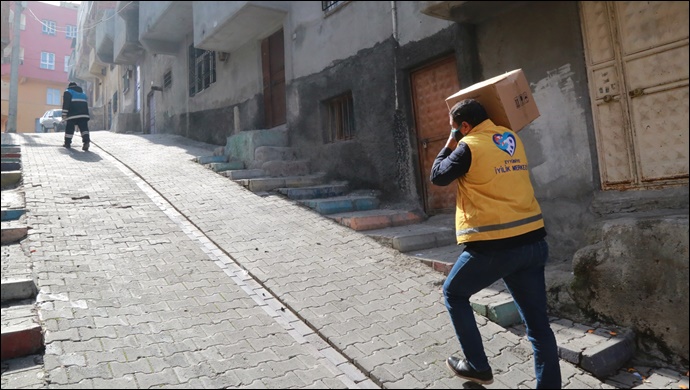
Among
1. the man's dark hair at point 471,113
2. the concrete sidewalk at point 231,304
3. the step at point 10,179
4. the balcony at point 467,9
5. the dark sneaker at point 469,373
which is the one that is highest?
the balcony at point 467,9

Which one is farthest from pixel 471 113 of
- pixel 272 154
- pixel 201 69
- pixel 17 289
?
pixel 201 69

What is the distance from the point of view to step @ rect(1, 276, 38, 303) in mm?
3291

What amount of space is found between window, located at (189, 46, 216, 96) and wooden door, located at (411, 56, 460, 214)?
361 inches

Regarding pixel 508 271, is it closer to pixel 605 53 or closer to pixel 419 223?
pixel 605 53

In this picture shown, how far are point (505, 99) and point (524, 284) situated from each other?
120 centimetres

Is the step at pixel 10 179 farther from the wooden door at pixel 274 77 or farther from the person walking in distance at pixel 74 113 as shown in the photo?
the wooden door at pixel 274 77

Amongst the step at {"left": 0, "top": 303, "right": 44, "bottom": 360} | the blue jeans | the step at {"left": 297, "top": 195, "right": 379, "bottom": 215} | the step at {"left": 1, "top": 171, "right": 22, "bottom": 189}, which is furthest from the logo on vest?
the step at {"left": 1, "top": 171, "right": 22, "bottom": 189}

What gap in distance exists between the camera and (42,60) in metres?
35.2

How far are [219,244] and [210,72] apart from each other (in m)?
10.5

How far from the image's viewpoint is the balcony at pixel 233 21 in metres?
9.80

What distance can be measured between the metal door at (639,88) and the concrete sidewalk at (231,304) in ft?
6.61

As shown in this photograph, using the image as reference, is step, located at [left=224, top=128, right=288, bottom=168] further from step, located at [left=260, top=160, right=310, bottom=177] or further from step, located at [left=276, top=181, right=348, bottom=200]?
step, located at [left=276, top=181, right=348, bottom=200]

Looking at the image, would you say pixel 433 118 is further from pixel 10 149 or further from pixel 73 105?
pixel 73 105

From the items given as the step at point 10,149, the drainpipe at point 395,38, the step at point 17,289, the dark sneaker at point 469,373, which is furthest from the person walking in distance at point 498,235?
the step at point 10,149
